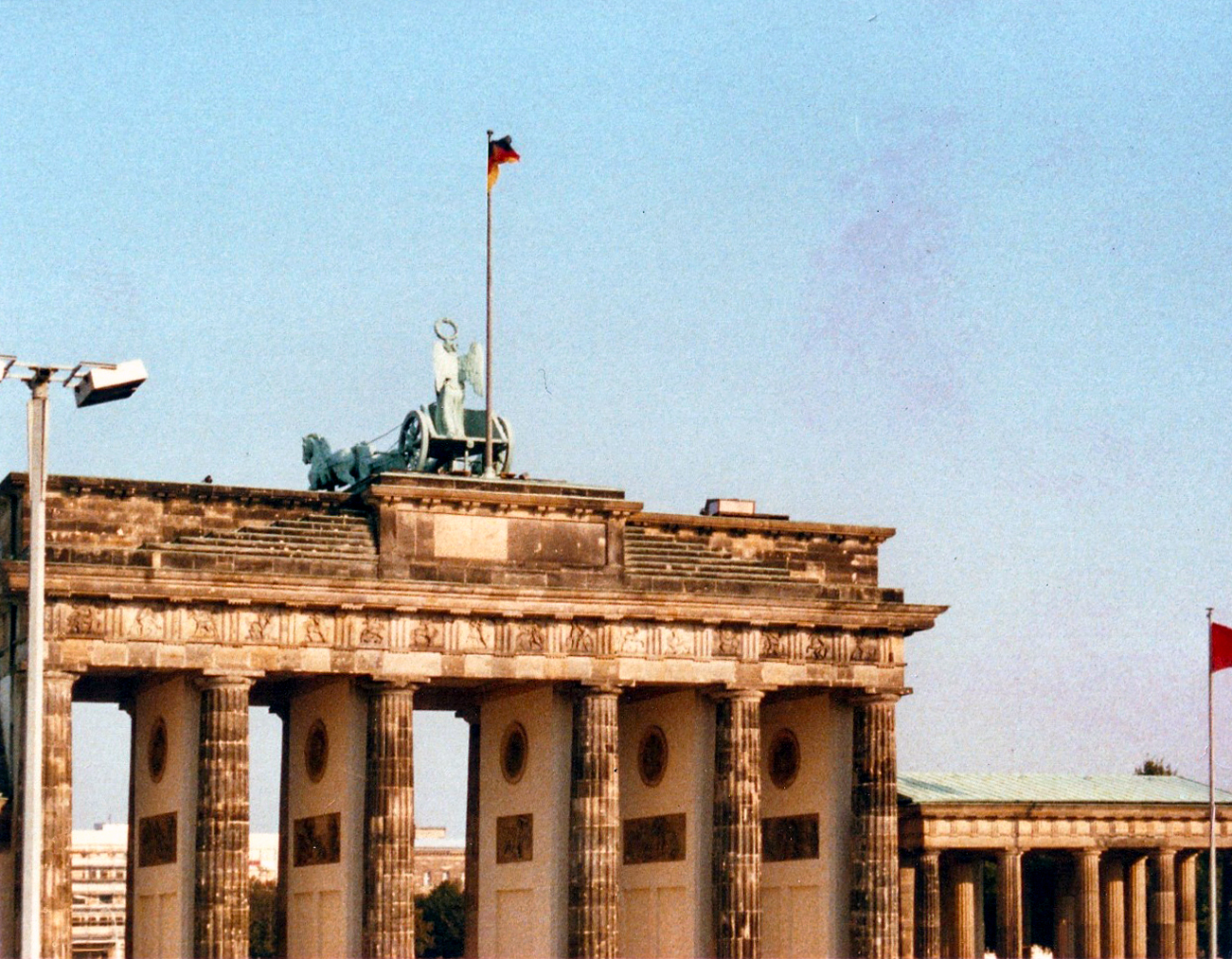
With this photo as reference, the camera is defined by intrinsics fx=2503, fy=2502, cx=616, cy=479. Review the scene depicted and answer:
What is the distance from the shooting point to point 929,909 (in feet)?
271

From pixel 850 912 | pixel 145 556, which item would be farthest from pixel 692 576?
pixel 145 556

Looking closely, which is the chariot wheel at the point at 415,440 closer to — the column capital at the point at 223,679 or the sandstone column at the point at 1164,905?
the column capital at the point at 223,679

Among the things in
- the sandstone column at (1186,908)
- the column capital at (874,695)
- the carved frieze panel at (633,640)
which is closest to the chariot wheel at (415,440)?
the carved frieze panel at (633,640)

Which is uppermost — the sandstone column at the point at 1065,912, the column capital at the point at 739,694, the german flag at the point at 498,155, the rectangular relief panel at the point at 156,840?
the german flag at the point at 498,155

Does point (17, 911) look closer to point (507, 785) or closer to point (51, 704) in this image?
point (51, 704)

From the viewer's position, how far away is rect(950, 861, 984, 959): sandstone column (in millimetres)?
86875

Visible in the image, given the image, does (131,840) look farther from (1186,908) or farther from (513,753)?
(1186,908)

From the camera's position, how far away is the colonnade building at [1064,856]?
271 feet

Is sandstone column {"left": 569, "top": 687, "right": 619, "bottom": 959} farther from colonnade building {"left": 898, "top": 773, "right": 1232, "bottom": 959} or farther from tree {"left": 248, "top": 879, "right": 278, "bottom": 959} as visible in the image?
tree {"left": 248, "top": 879, "right": 278, "bottom": 959}

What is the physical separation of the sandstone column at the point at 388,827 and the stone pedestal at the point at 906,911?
637 inches

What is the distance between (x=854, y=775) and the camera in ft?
254

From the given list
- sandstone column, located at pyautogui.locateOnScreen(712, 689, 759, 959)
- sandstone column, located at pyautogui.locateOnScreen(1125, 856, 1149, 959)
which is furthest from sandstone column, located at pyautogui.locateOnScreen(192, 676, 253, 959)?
sandstone column, located at pyautogui.locateOnScreen(1125, 856, 1149, 959)

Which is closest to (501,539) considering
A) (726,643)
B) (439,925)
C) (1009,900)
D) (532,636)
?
(532,636)

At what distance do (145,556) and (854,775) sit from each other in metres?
23.0
